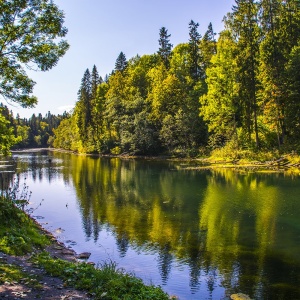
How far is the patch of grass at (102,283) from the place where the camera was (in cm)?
947

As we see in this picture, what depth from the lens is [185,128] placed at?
227 ft

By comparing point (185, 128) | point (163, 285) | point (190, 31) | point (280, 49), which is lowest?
point (163, 285)

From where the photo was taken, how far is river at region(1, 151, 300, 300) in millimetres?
13672

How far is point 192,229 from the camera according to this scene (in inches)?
813

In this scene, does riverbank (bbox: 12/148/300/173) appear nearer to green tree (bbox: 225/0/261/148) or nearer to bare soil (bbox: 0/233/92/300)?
green tree (bbox: 225/0/261/148)

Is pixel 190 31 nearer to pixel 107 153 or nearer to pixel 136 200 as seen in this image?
pixel 107 153

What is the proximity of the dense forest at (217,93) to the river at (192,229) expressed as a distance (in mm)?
16751

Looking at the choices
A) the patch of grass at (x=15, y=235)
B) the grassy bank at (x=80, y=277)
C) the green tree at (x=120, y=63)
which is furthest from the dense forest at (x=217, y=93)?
the grassy bank at (x=80, y=277)

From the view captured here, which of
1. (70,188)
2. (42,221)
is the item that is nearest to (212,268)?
(42,221)

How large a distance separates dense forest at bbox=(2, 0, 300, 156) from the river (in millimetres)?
16751

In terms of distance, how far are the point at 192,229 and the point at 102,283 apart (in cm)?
1118

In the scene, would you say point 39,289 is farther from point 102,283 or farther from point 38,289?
point 102,283

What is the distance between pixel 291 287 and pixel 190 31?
74.9 meters

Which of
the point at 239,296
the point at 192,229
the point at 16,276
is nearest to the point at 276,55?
the point at 192,229
